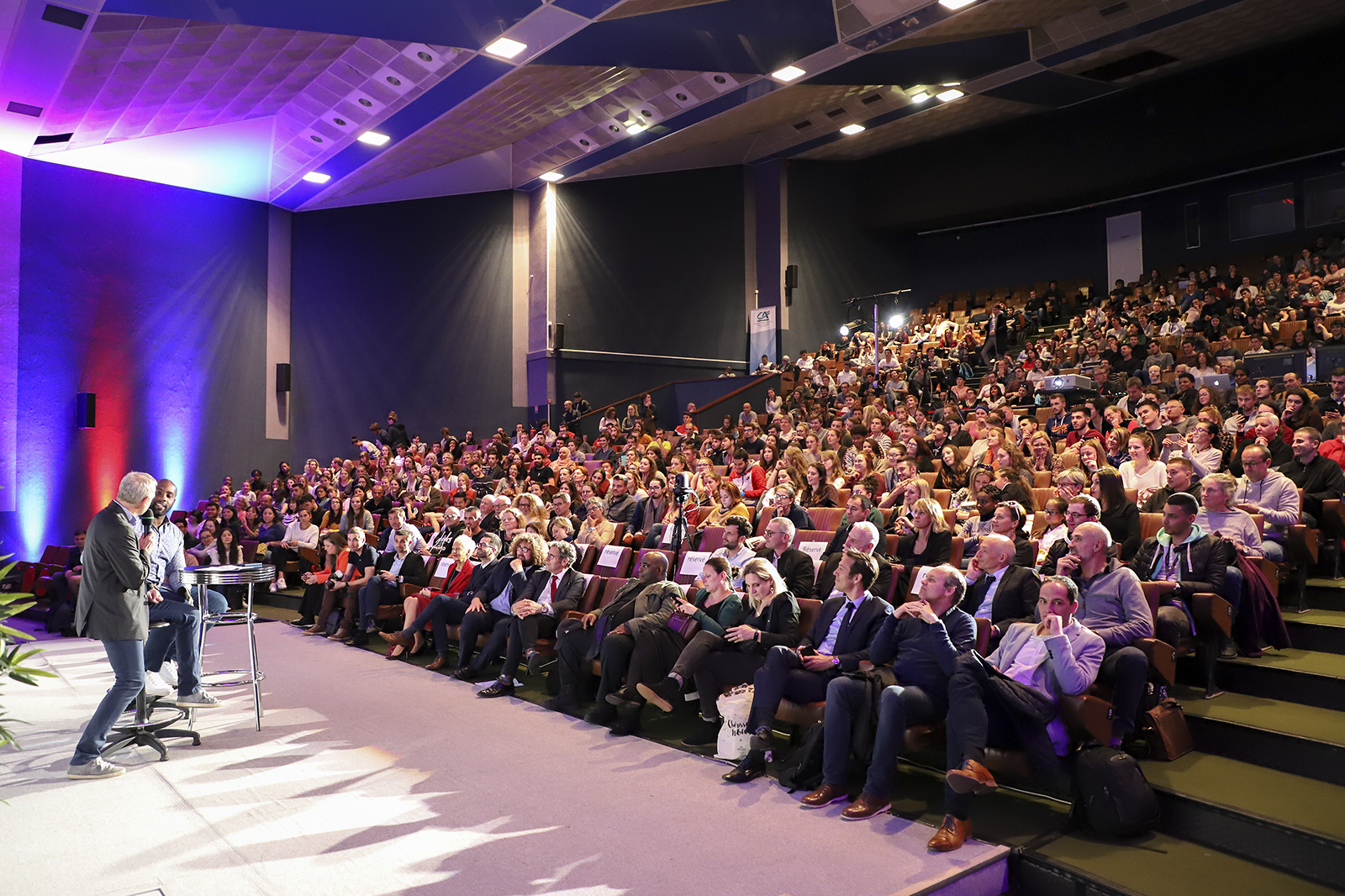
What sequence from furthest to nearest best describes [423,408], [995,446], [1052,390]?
[423,408] < [1052,390] < [995,446]

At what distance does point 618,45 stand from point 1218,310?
8.60 meters

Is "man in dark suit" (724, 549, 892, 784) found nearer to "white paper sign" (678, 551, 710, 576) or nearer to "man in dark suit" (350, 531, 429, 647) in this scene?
"white paper sign" (678, 551, 710, 576)

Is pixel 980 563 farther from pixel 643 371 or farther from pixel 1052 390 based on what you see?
pixel 643 371

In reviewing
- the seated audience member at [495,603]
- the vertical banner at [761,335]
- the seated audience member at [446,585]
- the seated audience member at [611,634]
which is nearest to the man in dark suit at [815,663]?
the seated audience member at [611,634]

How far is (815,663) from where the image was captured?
388cm

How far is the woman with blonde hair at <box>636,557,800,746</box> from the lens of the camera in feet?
13.8

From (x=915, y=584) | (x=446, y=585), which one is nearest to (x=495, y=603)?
(x=446, y=585)

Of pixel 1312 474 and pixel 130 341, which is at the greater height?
pixel 130 341

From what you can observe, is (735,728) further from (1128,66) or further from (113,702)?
(1128,66)

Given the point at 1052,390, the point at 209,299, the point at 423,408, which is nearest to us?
the point at 1052,390

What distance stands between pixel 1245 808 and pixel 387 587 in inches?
241

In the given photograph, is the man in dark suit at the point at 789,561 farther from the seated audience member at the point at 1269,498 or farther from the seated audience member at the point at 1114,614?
the seated audience member at the point at 1269,498

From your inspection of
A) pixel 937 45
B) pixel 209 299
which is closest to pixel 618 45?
pixel 937 45

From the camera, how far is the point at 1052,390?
8.74m
